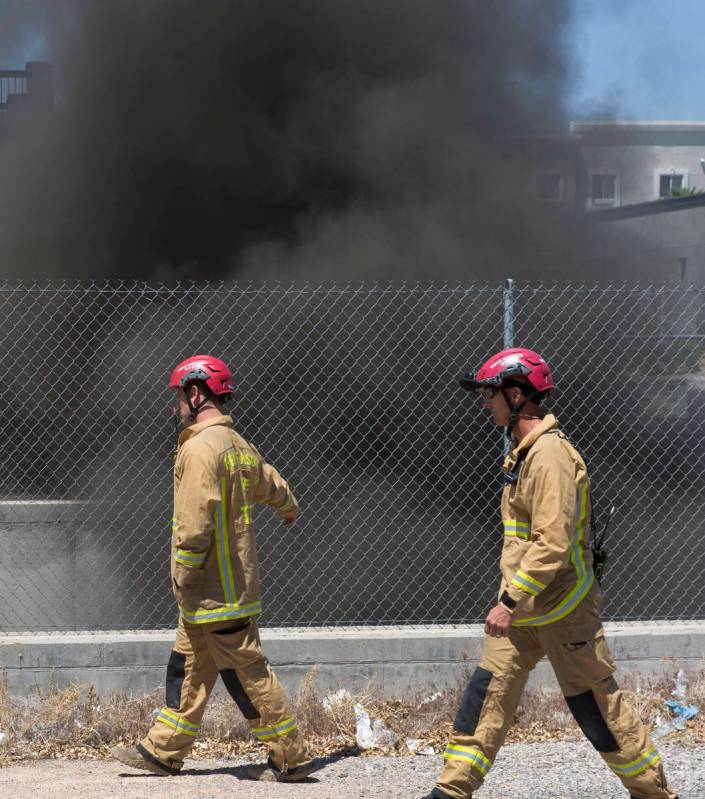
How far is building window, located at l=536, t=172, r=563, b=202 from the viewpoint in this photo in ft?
42.7

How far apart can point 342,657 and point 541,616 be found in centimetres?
169

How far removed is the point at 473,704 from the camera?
332 cm

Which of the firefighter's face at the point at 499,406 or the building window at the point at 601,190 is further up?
the building window at the point at 601,190

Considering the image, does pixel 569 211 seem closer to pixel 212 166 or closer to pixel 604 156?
pixel 604 156

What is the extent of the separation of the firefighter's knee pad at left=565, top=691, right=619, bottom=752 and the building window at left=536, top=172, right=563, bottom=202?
10.4 metres

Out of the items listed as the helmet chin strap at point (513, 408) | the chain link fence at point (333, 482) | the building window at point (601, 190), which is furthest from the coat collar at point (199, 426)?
the building window at point (601, 190)

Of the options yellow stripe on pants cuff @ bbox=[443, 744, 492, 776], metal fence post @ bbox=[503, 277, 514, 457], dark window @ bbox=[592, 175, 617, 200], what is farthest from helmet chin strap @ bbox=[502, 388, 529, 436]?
dark window @ bbox=[592, 175, 617, 200]

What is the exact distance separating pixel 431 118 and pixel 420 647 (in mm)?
8565

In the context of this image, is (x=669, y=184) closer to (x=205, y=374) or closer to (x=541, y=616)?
(x=205, y=374)

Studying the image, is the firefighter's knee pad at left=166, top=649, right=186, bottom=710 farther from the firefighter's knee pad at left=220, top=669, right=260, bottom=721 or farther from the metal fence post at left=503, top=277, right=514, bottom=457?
the metal fence post at left=503, top=277, right=514, bottom=457

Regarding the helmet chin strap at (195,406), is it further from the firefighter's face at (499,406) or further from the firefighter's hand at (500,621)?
the firefighter's hand at (500,621)

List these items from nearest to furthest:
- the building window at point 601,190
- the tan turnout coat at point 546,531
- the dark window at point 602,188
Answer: the tan turnout coat at point 546,531 → the building window at point 601,190 → the dark window at point 602,188

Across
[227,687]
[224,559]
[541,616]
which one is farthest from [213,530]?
[541,616]

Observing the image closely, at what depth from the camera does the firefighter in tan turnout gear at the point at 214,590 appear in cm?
379
